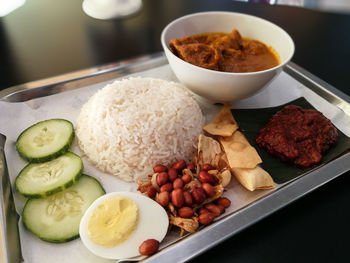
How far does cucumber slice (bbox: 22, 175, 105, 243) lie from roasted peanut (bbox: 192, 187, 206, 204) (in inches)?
19.3

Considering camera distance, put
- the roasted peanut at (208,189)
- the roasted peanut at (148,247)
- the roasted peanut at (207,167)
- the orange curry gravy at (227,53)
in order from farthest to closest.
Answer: the orange curry gravy at (227,53) < the roasted peanut at (207,167) < the roasted peanut at (208,189) < the roasted peanut at (148,247)

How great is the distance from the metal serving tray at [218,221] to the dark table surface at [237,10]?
0.31ft

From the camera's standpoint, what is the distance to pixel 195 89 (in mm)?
Result: 2152

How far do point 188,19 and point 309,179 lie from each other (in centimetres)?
139

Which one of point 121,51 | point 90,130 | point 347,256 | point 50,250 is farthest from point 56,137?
point 347,256

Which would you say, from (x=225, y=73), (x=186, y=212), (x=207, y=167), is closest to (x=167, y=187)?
(x=186, y=212)

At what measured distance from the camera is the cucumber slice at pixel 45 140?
186 centimetres

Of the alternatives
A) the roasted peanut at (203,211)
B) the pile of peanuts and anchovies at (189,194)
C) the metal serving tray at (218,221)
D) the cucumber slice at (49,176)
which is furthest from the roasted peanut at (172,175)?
the cucumber slice at (49,176)

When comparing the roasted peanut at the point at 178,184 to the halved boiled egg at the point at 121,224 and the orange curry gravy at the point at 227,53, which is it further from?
the orange curry gravy at the point at 227,53

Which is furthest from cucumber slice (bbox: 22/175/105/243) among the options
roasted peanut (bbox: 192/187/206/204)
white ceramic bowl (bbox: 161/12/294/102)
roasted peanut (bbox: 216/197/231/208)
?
white ceramic bowl (bbox: 161/12/294/102)

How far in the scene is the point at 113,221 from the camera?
4.88 feet

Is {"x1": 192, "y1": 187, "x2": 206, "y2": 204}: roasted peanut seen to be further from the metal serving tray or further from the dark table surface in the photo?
the dark table surface

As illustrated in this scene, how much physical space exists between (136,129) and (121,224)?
63 cm

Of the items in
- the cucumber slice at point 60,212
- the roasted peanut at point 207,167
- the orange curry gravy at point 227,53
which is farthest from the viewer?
the orange curry gravy at point 227,53
